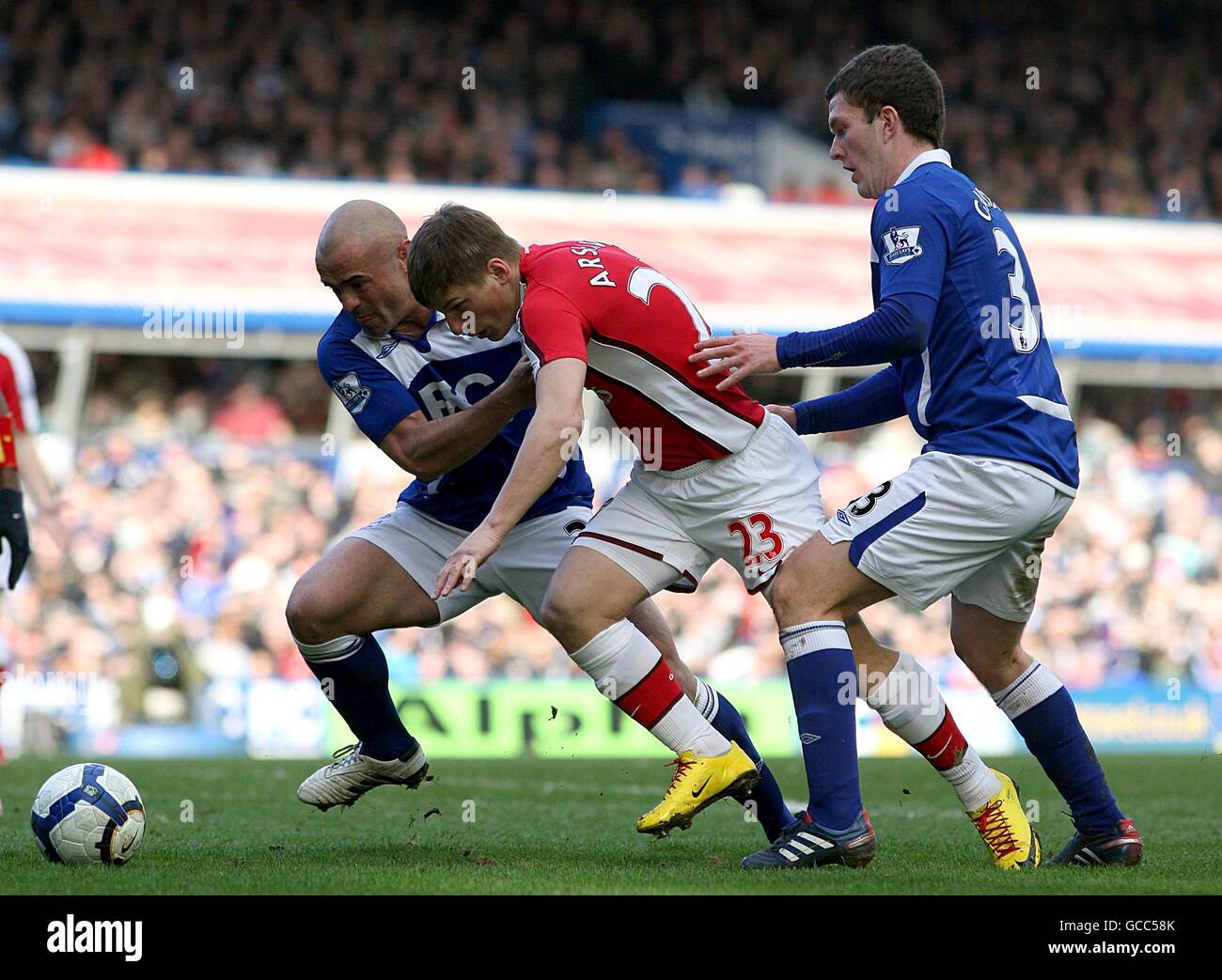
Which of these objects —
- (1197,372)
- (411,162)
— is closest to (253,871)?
(411,162)

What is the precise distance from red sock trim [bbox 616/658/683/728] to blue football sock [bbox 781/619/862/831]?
40 centimetres

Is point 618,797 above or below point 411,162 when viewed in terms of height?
below

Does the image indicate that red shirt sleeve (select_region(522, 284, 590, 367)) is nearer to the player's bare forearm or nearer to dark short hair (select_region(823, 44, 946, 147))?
the player's bare forearm

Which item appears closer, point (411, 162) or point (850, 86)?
point (850, 86)

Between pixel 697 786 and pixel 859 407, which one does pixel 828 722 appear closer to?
pixel 697 786

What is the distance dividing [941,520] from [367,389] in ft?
6.81

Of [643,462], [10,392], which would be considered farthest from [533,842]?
→ [10,392]

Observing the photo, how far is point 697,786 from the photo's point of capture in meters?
4.57

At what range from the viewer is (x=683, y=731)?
15.6 feet

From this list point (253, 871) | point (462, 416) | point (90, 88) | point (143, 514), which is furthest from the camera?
point (90, 88)

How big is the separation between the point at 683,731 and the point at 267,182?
12479mm

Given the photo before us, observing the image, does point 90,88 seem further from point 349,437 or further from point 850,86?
point 850,86

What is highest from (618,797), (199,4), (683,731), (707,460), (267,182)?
(199,4)

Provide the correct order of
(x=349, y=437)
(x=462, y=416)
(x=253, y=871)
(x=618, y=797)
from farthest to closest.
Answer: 1. (x=349, y=437)
2. (x=618, y=797)
3. (x=462, y=416)
4. (x=253, y=871)
